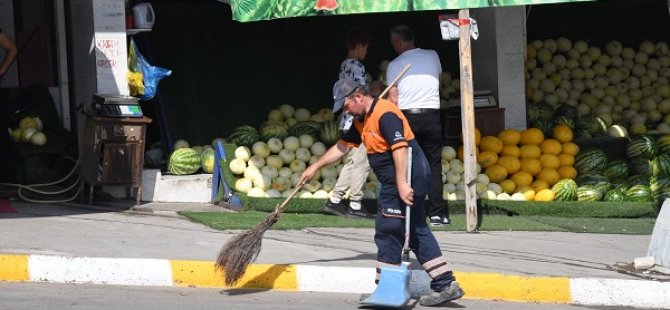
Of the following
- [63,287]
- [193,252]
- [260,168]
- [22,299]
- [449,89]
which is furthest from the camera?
[449,89]

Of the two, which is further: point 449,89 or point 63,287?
point 449,89

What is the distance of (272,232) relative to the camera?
1162 cm

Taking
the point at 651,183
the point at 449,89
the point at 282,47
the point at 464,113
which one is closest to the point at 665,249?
the point at 464,113

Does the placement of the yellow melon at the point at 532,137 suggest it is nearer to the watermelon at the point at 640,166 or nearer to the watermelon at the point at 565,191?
the watermelon at the point at 565,191

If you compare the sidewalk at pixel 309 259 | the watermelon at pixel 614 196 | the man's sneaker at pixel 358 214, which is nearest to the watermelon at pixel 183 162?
the sidewalk at pixel 309 259

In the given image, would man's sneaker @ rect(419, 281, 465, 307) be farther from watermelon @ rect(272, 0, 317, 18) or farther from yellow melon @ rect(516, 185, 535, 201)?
yellow melon @ rect(516, 185, 535, 201)

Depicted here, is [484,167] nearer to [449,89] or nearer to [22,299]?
[449,89]

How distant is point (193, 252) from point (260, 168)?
10.1ft

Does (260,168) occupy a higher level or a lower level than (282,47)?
lower

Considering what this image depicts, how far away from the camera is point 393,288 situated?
28.5 feet

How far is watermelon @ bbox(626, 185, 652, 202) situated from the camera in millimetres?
13305

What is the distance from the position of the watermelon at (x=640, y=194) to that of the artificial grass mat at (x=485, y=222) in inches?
12.2

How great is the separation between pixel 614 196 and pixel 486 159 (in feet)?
4.71

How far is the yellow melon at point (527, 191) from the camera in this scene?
521 inches
